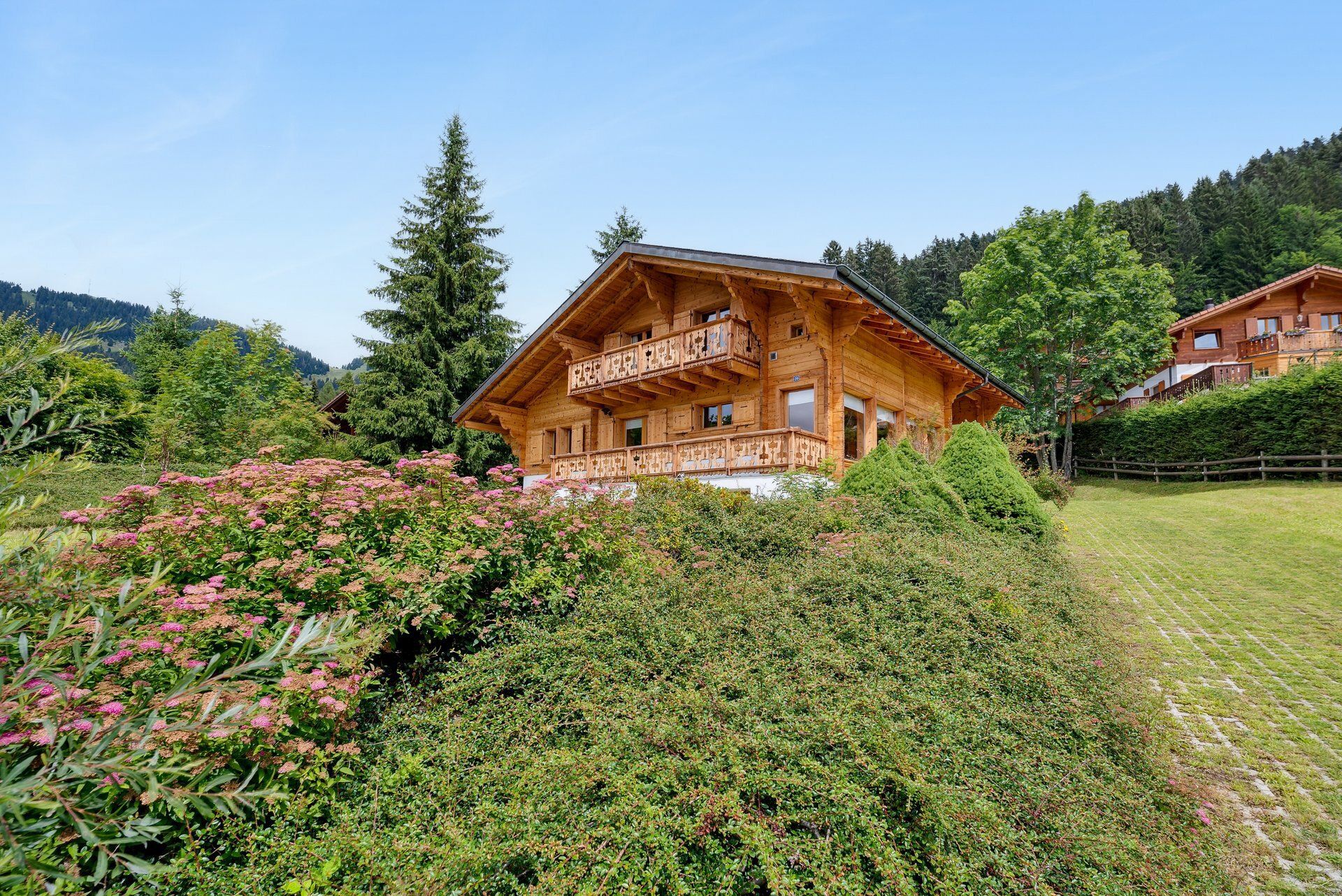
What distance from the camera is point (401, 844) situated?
384cm

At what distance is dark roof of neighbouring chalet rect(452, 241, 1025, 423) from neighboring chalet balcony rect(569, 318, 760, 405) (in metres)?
1.45

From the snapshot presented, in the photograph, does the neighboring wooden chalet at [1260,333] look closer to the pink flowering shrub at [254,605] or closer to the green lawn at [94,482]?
the pink flowering shrub at [254,605]

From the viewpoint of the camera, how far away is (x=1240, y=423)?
2620cm

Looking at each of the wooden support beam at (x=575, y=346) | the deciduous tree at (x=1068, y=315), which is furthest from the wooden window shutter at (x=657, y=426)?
the deciduous tree at (x=1068, y=315)

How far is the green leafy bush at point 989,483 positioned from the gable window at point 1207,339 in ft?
113

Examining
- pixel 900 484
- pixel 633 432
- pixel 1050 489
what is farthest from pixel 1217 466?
pixel 633 432

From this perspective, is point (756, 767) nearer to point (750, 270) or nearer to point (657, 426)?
point (750, 270)

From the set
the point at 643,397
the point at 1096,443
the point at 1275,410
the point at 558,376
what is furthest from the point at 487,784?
the point at 1096,443

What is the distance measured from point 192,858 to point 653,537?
599cm

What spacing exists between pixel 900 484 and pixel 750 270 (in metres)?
6.15

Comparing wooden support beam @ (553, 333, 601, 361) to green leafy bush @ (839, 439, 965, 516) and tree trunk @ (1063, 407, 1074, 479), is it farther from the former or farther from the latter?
tree trunk @ (1063, 407, 1074, 479)

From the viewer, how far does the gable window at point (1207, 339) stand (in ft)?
124

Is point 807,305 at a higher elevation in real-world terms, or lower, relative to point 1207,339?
lower

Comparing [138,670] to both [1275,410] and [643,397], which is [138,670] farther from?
[1275,410]
